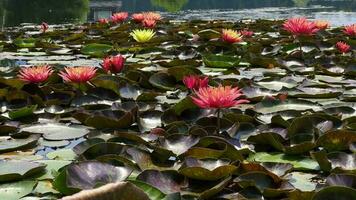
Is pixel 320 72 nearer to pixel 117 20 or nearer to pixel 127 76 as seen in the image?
pixel 127 76

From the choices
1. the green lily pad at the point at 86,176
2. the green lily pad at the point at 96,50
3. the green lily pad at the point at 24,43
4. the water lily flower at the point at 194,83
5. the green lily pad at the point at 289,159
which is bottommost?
the green lily pad at the point at 24,43

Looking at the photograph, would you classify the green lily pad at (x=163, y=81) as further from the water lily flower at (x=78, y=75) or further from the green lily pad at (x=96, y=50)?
the green lily pad at (x=96, y=50)

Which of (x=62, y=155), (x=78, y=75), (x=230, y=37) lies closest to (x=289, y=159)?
(x=62, y=155)

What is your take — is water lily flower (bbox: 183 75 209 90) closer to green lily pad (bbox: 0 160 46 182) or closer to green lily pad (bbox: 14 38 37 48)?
green lily pad (bbox: 0 160 46 182)

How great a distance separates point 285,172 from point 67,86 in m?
1.49

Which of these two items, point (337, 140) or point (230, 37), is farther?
point (230, 37)

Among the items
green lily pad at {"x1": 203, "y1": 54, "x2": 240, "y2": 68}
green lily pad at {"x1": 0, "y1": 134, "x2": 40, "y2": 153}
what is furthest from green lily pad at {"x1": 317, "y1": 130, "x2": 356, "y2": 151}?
green lily pad at {"x1": 203, "y1": 54, "x2": 240, "y2": 68}

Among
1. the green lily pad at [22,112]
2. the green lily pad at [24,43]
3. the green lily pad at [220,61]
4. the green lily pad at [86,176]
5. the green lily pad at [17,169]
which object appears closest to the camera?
the green lily pad at [86,176]

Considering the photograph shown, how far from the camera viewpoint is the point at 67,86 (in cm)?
256

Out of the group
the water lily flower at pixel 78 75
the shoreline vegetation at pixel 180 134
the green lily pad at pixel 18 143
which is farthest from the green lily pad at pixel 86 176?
the water lily flower at pixel 78 75

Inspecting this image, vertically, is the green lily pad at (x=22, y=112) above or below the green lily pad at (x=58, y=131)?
above

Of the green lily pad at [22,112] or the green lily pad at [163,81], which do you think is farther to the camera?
the green lily pad at [163,81]

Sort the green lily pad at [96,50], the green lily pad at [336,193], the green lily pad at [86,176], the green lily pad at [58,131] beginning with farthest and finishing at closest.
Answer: the green lily pad at [96,50] → the green lily pad at [58,131] → the green lily pad at [86,176] → the green lily pad at [336,193]

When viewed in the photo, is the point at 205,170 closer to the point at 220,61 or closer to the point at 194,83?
the point at 194,83
